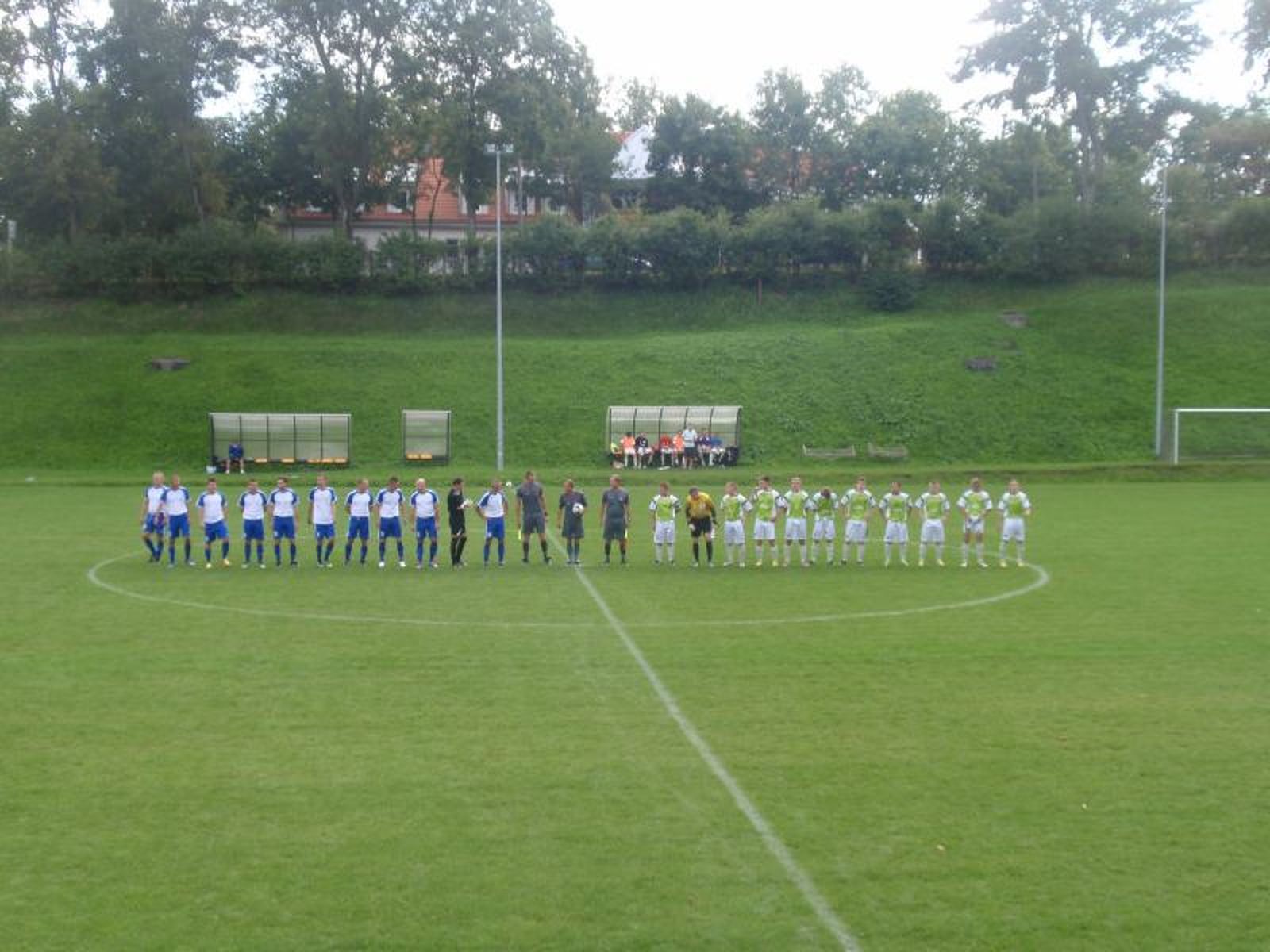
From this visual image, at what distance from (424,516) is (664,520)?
4836 millimetres

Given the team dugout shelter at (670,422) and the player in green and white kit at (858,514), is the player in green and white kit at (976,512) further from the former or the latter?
the team dugout shelter at (670,422)

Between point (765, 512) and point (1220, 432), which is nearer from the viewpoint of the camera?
point (765, 512)

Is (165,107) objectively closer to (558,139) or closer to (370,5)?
(370,5)

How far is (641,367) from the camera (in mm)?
56688

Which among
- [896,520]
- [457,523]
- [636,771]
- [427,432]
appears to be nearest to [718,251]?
[427,432]

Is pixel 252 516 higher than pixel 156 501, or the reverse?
pixel 156 501

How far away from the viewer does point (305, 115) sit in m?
66.6

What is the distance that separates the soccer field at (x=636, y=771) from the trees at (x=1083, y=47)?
2281 inches

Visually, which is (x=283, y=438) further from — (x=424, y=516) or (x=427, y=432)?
(x=424, y=516)

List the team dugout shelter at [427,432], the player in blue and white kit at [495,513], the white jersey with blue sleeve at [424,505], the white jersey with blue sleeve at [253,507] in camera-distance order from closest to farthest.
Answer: the white jersey with blue sleeve at [253,507] < the white jersey with blue sleeve at [424,505] < the player in blue and white kit at [495,513] < the team dugout shelter at [427,432]

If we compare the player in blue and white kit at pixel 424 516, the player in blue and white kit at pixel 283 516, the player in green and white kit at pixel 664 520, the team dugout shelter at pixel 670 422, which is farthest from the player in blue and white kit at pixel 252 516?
the team dugout shelter at pixel 670 422

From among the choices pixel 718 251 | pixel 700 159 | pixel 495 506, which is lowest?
pixel 495 506

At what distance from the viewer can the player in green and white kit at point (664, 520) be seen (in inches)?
1005

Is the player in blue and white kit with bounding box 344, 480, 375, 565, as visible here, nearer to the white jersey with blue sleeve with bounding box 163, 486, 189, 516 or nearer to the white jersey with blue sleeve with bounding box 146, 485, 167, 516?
the white jersey with blue sleeve with bounding box 163, 486, 189, 516
